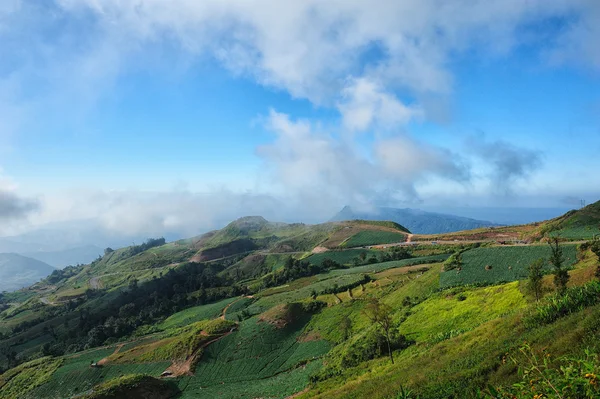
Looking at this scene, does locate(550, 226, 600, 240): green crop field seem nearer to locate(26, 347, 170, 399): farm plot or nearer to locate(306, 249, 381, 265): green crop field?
locate(306, 249, 381, 265): green crop field

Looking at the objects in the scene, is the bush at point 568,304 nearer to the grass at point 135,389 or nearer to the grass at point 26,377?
the grass at point 135,389

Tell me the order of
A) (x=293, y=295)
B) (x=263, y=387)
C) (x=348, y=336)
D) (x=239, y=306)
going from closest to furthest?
1. (x=263, y=387)
2. (x=348, y=336)
3. (x=293, y=295)
4. (x=239, y=306)

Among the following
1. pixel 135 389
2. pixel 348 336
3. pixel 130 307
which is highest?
pixel 348 336

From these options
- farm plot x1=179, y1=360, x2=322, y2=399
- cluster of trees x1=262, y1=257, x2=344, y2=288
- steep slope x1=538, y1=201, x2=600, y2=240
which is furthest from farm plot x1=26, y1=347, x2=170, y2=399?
steep slope x1=538, y1=201, x2=600, y2=240

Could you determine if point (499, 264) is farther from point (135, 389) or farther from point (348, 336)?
point (135, 389)

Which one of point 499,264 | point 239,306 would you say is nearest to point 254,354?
point 239,306

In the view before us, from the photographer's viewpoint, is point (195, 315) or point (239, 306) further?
point (195, 315)

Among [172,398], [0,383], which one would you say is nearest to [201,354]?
[172,398]

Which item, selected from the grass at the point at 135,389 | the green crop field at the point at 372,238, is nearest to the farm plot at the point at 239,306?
the grass at the point at 135,389
